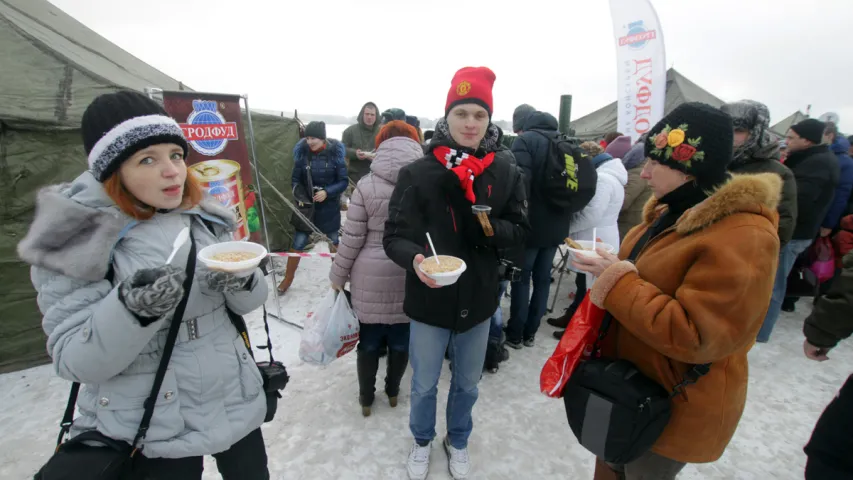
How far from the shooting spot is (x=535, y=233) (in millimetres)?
3656

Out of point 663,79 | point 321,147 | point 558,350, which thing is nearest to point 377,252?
point 558,350

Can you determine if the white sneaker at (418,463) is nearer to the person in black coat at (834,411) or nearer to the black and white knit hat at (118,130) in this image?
the person in black coat at (834,411)

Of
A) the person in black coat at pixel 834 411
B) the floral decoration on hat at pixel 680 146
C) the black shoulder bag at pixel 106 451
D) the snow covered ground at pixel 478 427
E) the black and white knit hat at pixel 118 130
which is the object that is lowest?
the snow covered ground at pixel 478 427

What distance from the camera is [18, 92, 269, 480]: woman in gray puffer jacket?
47.2 inches

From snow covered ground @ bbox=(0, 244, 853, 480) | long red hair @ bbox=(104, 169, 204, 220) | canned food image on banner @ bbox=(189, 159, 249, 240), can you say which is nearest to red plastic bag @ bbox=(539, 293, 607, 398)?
snow covered ground @ bbox=(0, 244, 853, 480)

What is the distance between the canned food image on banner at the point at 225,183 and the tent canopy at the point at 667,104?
10.6m

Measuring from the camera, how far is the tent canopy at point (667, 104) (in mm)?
10719

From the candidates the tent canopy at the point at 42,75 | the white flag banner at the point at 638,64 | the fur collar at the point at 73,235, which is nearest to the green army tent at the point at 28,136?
the tent canopy at the point at 42,75

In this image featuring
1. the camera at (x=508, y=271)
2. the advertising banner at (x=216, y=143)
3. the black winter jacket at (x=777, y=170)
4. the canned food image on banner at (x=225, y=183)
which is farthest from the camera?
the canned food image on banner at (x=225, y=183)

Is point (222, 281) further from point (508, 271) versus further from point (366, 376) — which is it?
point (366, 376)

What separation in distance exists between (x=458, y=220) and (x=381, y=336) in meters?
1.25

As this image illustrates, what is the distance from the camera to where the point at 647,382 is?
4.97 ft

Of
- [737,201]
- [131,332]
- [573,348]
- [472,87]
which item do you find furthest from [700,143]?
[131,332]

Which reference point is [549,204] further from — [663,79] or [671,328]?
[663,79]
